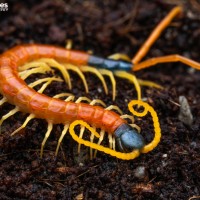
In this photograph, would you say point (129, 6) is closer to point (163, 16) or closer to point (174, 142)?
point (163, 16)

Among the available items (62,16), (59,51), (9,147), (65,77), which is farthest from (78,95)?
(62,16)

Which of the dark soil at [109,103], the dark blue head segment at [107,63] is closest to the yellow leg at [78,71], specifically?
the dark soil at [109,103]

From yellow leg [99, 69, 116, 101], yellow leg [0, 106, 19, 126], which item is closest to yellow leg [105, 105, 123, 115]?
yellow leg [99, 69, 116, 101]

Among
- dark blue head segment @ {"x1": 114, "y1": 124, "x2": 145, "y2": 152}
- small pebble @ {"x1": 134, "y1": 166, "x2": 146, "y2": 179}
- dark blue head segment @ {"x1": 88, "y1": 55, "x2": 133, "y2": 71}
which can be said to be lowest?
small pebble @ {"x1": 134, "y1": 166, "x2": 146, "y2": 179}

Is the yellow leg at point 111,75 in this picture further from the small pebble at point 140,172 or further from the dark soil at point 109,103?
the small pebble at point 140,172

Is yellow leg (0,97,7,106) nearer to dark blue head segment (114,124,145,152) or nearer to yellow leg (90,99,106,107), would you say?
yellow leg (90,99,106,107)

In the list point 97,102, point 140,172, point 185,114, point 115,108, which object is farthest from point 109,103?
point 140,172

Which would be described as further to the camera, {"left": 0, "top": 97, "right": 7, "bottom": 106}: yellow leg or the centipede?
{"left": 0, "top": 97, "right": 7, "bottom": 106}: yellow leg
